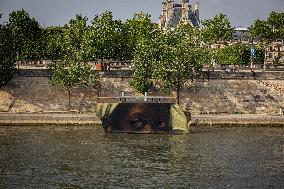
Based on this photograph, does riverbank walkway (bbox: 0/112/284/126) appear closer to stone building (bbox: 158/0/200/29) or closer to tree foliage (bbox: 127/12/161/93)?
tree foliage (bbox: 127/12/161/93)

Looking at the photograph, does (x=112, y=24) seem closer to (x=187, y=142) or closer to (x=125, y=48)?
(x=125, y=48)

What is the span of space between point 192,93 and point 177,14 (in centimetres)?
7535

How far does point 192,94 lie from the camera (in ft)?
303

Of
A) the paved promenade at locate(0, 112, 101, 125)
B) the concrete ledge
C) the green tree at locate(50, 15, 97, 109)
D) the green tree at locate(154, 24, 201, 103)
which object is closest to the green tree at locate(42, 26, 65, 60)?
the green tree at locate(50, 15, 97, 109)

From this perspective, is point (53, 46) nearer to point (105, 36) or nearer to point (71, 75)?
point (105, 36)

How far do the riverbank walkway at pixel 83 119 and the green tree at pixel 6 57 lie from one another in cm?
877

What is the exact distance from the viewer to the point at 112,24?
11294cm

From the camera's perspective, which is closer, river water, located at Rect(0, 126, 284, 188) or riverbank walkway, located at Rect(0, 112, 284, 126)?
river water, located at Rect(0, 126, 284, 188)

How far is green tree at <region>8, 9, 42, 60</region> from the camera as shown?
374 ft

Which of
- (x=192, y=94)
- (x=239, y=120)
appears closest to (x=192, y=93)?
(x=192, y=94)

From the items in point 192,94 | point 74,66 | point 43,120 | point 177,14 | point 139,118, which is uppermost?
point 177,14

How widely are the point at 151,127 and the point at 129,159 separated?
21575mm

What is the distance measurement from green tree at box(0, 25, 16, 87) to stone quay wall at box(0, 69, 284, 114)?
9.82 feet

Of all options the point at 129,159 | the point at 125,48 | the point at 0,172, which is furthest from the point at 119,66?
the point at 0,172
